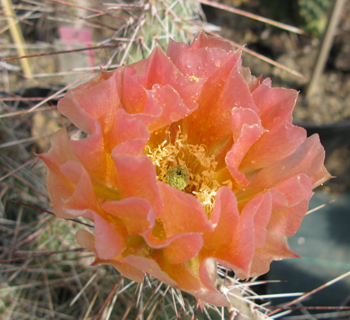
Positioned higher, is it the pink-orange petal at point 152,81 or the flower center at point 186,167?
the pink-orange petal at point 152,81

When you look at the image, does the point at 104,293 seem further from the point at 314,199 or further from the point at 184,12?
the point at 314,199

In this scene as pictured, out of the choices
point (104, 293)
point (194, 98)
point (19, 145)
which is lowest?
point (104, 293)

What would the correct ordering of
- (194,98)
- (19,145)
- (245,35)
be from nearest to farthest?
(194,98) < (19,145) < (245,35)

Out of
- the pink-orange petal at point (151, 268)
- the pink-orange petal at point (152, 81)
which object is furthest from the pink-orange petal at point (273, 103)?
the pink-orange petal at point (151, 268)

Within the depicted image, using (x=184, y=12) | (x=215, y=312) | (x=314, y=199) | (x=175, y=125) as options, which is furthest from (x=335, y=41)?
(x=215, y=312)

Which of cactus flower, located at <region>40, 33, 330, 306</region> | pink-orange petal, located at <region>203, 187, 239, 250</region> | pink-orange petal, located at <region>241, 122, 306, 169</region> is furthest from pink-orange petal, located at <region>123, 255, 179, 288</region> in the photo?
pink-orange petal, located at <region>241, 122, 306, 169</region>

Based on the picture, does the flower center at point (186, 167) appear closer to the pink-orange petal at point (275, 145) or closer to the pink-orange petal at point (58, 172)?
the pink-orange petal at point (275, 145)

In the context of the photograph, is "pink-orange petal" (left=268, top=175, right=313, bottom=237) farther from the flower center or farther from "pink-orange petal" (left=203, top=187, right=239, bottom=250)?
the flower center
